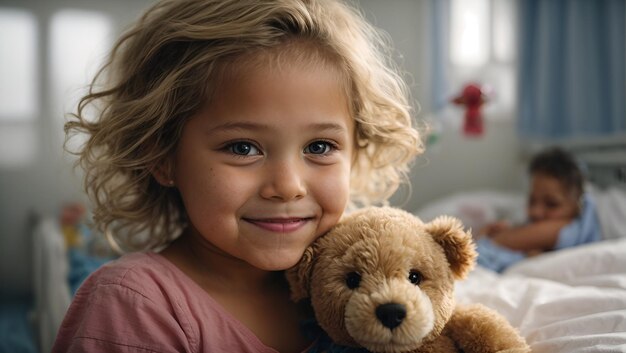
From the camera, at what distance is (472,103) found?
2.46 meters

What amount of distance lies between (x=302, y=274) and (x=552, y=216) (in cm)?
178

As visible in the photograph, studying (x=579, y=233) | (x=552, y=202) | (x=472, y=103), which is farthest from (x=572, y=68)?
(x=579, y=233)

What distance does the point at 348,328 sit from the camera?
24.2 inches

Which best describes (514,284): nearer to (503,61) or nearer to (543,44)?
(543,44)

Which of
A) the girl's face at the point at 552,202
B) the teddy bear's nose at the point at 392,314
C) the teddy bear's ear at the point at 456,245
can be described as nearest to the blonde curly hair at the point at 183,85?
the teddy bear's ear at the point at 456,245

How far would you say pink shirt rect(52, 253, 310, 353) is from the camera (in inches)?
26.2

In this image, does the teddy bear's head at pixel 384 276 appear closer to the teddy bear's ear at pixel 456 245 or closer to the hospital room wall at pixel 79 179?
the teddy bear's ear at pixel 456 245

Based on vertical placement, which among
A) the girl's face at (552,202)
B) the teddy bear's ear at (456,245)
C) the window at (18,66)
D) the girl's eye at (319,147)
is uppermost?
the window at (18,66)

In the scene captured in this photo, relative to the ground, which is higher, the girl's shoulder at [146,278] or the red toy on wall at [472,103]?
the red toy on wall at [472,103]

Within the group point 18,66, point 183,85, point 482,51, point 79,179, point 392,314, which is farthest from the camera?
point 482,51

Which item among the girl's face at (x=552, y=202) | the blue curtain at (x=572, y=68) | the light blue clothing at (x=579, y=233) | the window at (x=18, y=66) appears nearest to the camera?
the light blue clothing at (x=579, y=233)

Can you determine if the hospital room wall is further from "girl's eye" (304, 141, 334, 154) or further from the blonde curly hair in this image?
"girl's eye" (304, 141, 334, 154)

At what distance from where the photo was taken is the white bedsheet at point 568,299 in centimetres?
69

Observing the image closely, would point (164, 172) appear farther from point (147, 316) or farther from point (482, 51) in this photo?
point (482, 51)
